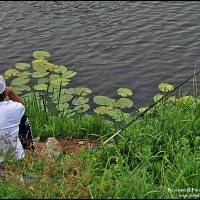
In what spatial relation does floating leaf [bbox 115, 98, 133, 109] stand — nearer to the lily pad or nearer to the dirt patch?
the lily pad

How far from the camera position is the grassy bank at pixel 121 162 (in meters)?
4.36

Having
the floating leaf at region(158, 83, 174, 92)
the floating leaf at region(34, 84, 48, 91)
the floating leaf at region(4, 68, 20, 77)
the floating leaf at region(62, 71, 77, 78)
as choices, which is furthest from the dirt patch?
the floating leaf at region(4, 68, 20, 77)

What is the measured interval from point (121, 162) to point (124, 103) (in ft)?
11.4

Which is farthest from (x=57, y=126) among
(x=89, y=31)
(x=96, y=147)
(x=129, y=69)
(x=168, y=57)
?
(x=89, y=31)

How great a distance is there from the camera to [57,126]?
702cm

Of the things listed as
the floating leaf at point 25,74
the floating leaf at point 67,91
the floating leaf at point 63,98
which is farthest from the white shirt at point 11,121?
the floating leaf at point 25,74

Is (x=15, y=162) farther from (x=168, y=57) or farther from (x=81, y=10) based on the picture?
(x=81, y=10)

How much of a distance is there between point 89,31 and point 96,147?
6.78m

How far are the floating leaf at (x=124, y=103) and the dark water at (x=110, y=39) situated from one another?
2.17ft

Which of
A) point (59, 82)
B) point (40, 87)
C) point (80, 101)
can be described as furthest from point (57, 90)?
point (80, 101)

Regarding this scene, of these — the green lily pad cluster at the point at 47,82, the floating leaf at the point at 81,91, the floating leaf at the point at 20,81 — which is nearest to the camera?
the green lily pad cluster at the point at 47,82

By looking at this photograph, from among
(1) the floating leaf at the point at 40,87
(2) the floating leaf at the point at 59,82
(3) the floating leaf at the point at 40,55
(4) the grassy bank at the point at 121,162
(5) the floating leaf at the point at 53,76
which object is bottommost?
(1) the floating leaf at the point at 40,87

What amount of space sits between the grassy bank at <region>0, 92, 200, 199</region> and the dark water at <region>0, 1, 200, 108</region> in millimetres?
2589

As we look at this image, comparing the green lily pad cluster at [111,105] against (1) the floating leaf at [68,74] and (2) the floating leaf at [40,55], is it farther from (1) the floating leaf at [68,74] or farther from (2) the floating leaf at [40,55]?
(2) the floating leaf at [40,55]
